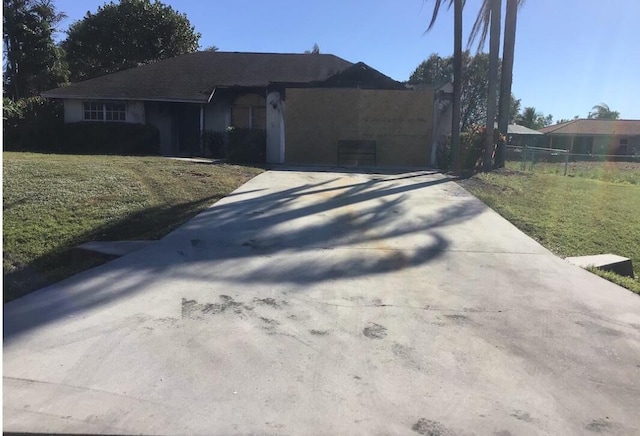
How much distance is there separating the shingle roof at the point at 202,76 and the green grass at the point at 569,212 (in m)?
11.1

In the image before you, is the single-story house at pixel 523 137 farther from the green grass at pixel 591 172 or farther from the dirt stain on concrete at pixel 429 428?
the dirt stain on concrete at pixel 429 428

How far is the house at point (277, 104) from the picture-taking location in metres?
19.5

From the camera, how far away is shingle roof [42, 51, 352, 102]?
2161 cm

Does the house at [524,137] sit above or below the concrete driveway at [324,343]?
above

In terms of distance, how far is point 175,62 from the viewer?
2522 cm

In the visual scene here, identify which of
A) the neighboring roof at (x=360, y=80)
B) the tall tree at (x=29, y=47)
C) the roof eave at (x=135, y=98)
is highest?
the tall tree at (x=29, y=47)

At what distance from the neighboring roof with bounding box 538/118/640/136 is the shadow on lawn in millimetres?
51134

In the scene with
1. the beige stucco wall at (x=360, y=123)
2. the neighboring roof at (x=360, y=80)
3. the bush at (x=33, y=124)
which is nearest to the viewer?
the beige stucco wall at (x=360, y=123)

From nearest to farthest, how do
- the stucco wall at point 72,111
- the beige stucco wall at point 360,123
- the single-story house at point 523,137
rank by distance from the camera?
the beige stucco wall at point 360,123, the stucco wall at point 72,111, the single-story house at point 523,137

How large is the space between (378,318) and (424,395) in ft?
4.43

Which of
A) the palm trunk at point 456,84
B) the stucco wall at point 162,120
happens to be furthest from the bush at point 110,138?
the palm trunk at point 456,84

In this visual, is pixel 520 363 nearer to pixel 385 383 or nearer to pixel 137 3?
pixel 385 383

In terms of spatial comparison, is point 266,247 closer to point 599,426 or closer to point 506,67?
point 599,426

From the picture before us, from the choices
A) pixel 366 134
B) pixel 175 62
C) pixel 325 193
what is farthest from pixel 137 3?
pixel 325 193
